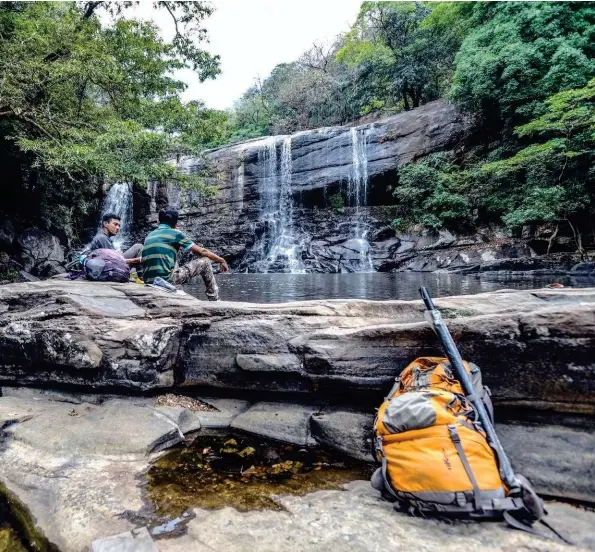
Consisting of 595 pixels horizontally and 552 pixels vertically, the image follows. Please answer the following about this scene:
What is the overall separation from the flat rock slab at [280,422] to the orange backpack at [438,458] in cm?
93

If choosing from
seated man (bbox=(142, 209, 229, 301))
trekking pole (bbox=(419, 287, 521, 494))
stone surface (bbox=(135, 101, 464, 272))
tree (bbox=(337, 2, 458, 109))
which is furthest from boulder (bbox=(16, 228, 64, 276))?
tree (bbox=(337, 2, 458, 109))

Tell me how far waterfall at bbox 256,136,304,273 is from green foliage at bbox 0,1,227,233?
10023 mm

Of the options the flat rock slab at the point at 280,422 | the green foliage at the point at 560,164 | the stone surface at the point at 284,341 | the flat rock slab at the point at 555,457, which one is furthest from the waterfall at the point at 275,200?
the flat rock slab at the point at 555,457

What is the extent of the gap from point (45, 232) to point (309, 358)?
59.1 feet

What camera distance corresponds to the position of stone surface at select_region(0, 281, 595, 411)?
7.98ft

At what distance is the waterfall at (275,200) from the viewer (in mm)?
22438

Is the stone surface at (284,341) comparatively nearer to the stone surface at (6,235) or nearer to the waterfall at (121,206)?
the stone surface at (6,235)

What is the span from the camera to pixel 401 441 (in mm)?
1959

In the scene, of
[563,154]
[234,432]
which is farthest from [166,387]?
[563,154]

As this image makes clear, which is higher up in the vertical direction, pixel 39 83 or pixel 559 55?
pixel 559 55

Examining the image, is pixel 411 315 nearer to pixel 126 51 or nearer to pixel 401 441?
pixel 401 441

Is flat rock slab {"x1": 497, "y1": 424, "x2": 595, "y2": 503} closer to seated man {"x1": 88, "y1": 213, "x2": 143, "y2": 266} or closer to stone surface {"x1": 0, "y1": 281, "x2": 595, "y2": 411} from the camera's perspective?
stone surface {"x1": 0, "y1": 281, "x2": 595, "y2": 411}

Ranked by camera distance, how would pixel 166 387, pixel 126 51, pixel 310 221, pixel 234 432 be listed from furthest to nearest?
pixel 310 221 < pixel 126 51 < pixel 166 387 < pixel 234 432

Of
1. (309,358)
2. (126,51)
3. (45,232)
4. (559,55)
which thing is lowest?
(309,358)
